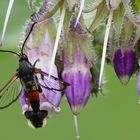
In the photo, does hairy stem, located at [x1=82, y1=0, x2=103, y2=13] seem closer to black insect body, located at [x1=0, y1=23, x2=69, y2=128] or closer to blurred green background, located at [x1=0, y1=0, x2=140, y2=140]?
black insect body, located at [x1=0, y1=23, x2=69, y2=128]

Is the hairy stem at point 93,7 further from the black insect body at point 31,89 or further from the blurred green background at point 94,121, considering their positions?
the blurred green background at point 94,121

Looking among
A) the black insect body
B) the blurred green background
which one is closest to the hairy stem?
the black insect body

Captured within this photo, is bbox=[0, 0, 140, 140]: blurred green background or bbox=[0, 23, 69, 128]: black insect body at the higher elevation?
bbox=[0, 23, 69, 128]: black insect body

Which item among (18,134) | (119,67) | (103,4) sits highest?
(103,4)

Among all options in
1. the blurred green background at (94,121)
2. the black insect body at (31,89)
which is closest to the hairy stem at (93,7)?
the black insect body at (31,89)

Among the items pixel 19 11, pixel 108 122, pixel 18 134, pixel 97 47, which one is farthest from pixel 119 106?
→ pixel 97 47

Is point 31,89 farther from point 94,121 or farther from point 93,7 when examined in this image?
point 94,121

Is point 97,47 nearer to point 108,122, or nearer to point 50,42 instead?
point 50,42

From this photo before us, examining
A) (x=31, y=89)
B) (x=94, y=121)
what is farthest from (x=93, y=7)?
(x=94, y=121)
